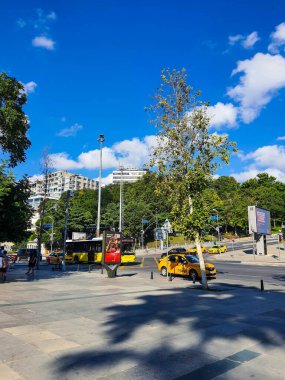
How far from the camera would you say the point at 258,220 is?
4428 cm

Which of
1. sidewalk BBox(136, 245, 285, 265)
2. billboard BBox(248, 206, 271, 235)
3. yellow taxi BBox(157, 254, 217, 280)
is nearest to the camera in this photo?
yellow taxi BBox(157, 254, 217, 280)

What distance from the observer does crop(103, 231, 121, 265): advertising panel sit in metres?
22.1

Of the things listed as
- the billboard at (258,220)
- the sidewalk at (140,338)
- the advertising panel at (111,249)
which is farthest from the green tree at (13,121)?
the billboard at (258,220)

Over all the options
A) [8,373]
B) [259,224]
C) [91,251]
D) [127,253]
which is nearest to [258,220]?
[259,224]

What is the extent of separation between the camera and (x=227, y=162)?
1652 cm

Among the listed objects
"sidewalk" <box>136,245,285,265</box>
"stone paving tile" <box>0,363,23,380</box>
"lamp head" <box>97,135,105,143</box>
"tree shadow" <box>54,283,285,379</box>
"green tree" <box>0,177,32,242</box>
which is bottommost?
"tree shadow" <box>54,283,285,379</box>

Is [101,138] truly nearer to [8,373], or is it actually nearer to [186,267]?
[186,267]

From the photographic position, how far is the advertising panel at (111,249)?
72.5ft

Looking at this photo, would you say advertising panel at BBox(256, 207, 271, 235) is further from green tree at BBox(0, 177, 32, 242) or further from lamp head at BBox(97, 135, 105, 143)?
green tree at BBox(0, 177, 32, 242)

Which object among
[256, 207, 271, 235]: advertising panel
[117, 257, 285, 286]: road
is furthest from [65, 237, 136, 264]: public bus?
[256, 207, 271, 235]: advertising panel

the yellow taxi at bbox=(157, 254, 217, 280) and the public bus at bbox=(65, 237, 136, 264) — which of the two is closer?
the yellow taxi at bbox=(157, 254, 217, 280)

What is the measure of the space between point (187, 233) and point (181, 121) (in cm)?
604

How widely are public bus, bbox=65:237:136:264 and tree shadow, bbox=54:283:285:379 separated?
24183 mm

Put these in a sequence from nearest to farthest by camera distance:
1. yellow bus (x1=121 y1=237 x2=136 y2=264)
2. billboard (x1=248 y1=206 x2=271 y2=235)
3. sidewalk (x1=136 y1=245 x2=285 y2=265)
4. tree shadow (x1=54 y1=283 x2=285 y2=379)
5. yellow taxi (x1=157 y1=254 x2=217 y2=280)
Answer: tree shadow (x1=54 y1=283 x2=285 y2=379), yellow taxi (x1=157 y1=254 x2=217 y2=280), yellow bus (x1=121 y1=237 x2=136 y2=264), sidewalk (x1=136 y1=245 x2=285 y2=265), billboard (x1=248 y1=206 x2=271 y2=235)
